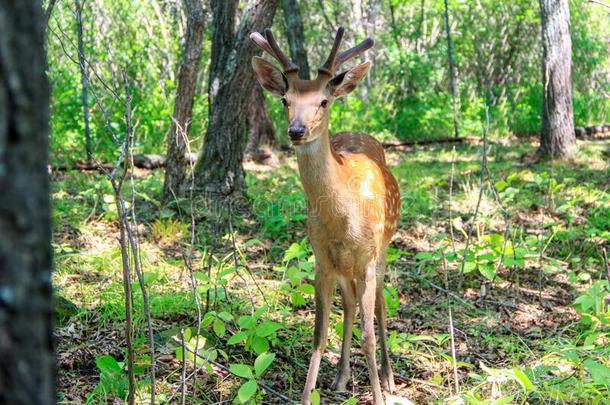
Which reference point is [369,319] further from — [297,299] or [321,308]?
[297,299]

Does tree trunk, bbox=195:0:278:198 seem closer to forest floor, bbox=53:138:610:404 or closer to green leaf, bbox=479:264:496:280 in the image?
forest floor, bbox=53:138:610:404

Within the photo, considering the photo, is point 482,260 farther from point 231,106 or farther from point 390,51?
point 390,51

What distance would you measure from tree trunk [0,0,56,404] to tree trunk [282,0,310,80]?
926 centimetres

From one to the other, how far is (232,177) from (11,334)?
5847mm

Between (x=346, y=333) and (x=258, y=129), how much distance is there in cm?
635

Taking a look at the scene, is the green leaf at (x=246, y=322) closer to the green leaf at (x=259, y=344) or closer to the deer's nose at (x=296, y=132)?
the green leaf at (x=259, y=344)

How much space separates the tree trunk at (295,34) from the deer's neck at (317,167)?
6825 mm

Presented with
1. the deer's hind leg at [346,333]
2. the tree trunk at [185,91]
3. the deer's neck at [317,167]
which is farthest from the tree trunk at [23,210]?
the tree trunk at [185,91]

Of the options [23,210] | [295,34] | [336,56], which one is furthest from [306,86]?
[295,34]

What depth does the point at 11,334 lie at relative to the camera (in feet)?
3.85

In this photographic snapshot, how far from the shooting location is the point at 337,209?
3.71 m

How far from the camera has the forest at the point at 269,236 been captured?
261 cm

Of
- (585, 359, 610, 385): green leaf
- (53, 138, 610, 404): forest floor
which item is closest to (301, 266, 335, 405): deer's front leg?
(53, 138, 610, 404): forest floor

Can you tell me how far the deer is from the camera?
3.66 metres
